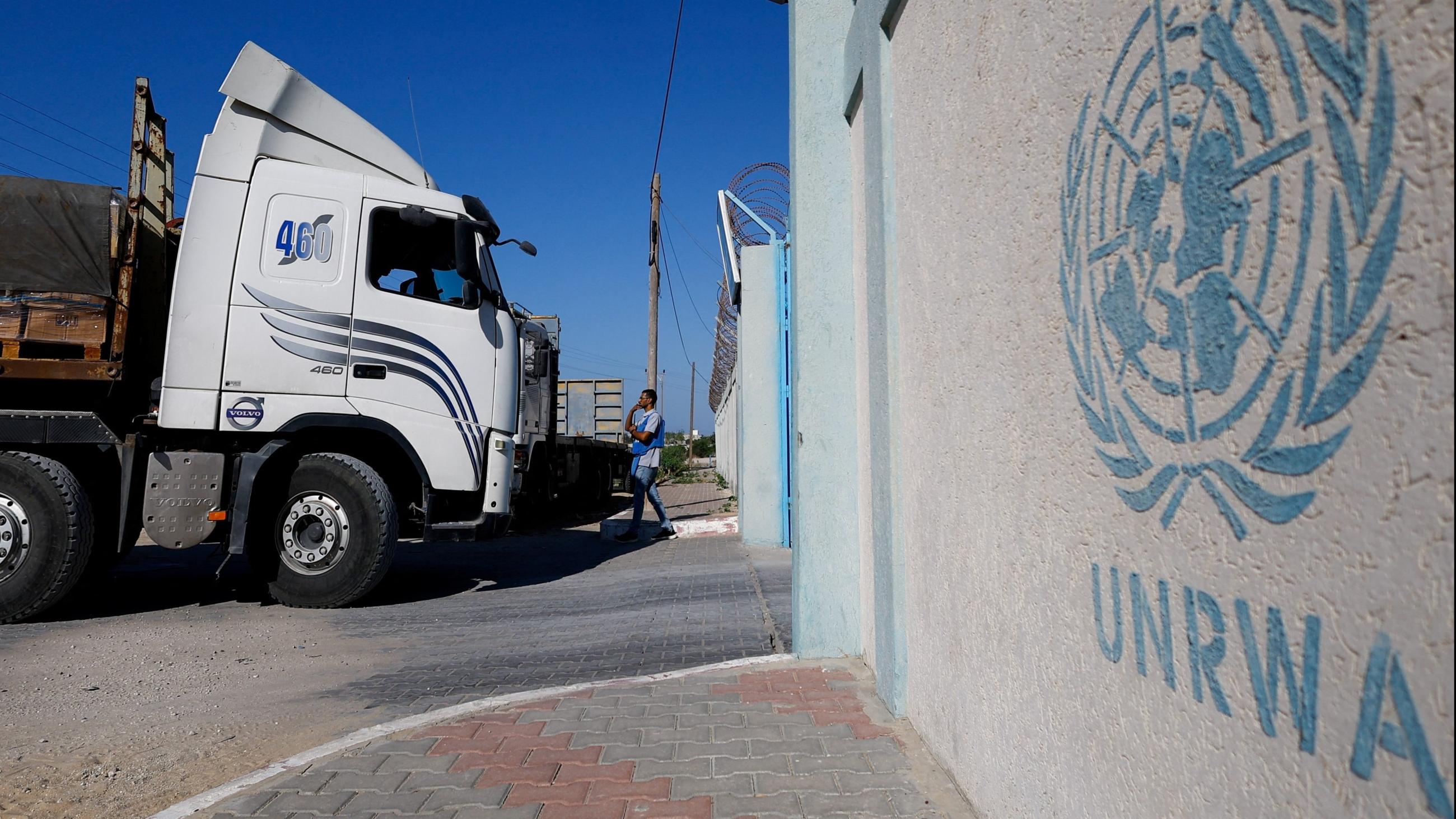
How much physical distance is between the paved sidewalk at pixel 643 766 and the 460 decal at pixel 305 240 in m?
4.10

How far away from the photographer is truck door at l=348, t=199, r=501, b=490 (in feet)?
21.4

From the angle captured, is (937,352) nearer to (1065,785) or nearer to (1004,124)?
(1004,124)

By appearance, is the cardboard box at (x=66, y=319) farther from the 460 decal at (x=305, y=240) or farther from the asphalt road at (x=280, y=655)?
the asphalt road at (x=280, y=655)

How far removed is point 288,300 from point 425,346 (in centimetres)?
96

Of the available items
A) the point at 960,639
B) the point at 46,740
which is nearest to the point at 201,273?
the point at 46,740

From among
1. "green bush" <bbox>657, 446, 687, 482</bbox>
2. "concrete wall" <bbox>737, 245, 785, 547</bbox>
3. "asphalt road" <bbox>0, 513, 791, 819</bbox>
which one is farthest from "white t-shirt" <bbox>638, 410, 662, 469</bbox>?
"green bush" <bbox>657, 446, 687, 482</bbox>

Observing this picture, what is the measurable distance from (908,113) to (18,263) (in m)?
6.12

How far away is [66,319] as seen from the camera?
609 centimetres

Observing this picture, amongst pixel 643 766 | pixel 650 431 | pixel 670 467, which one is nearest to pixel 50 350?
pixel 643 766

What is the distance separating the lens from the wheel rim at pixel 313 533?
637 centimetres

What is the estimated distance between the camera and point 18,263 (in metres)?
6.06

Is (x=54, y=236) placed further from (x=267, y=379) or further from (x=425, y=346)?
(x=425, y=346)

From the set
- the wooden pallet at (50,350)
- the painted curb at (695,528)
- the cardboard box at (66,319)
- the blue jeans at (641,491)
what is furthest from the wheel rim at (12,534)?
the painted curb at (695,528)

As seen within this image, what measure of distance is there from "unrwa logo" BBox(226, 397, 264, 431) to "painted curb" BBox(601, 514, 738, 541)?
17.7ft
